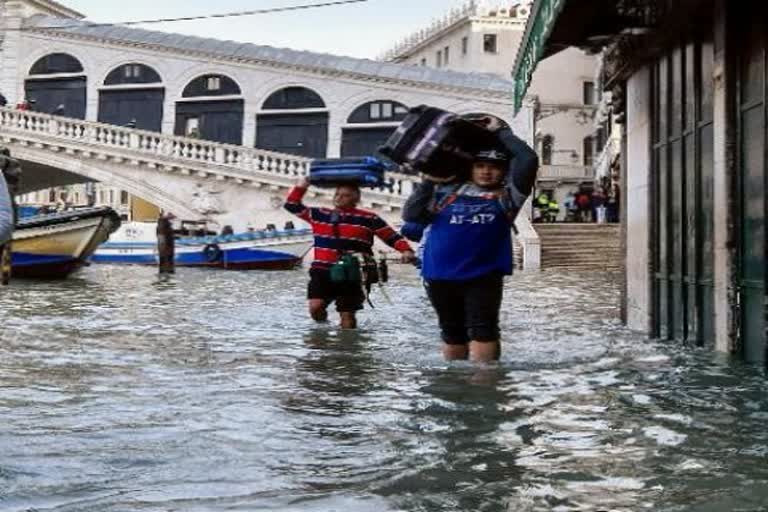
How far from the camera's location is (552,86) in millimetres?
64750

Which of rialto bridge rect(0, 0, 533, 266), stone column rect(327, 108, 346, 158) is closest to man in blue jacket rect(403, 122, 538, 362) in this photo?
rialto bridge rect(0, 0, 533, 266)

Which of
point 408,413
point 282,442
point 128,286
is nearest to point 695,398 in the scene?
point 408,413

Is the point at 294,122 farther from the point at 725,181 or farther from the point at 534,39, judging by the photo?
the point at 725,181

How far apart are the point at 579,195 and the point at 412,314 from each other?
31.6 metres

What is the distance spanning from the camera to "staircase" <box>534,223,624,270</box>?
30.8 metres

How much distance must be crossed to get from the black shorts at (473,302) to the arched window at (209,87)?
126 ft

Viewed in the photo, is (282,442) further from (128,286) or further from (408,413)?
(128,286)

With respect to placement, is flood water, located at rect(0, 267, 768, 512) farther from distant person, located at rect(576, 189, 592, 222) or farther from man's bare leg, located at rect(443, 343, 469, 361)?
distant person, located at rect(576, 189, 592, 222)

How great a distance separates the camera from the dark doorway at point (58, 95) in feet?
149

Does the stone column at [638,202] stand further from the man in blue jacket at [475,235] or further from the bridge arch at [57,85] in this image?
the bridge arch at [57,85]

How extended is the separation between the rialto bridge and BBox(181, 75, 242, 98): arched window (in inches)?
1.5

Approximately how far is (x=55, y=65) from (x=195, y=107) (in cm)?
612

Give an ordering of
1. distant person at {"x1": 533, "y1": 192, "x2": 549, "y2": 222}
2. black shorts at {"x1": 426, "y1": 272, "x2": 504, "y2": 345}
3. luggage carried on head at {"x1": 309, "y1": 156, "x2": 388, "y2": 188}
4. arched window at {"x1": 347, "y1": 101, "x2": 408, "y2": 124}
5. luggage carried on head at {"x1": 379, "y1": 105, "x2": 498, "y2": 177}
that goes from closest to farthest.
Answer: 1. luggage carried on head at {"x1": 379, "y1": 105, "x2": 498, "y2": 177}
2. black shorts at {"x1": 426, "y1": 272, "x2": 504, "y2": 345}
3. luggage carried on head at {"x1": 309, "y1": 156, "x2": 388, "y2": 188}
4. distant person at {"x1": 533, "y1": 192, "x2": 549, "y2": 222}
5. arched window at {"x1": 347, "y1": 101, "x2": 408, "y2": 124}

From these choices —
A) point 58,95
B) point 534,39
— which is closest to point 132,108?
point 58,95
